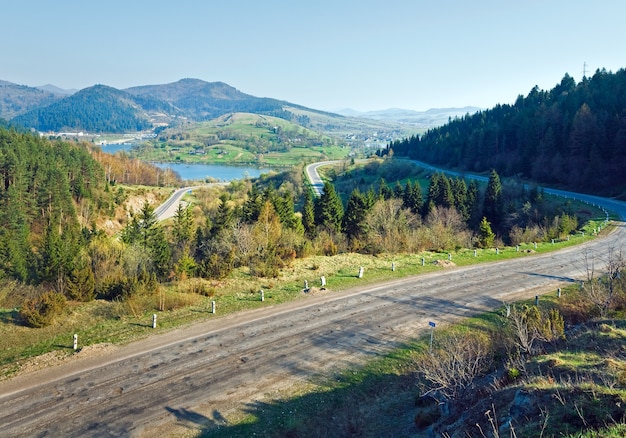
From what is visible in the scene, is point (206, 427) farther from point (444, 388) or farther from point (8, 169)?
point (8, 169)

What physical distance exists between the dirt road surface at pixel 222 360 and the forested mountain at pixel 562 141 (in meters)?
47.8

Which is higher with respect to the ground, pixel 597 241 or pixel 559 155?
pixel 559 155

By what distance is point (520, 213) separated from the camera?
177 feet

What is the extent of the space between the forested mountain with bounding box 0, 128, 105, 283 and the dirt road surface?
1274 cm

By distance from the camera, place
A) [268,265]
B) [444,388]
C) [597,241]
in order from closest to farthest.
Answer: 1. [444,388]
2. [268,265]
3. [597,241]

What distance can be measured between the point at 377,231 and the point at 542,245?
622 inches

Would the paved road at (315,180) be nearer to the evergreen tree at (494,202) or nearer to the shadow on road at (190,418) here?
the evergreen tree at (494,202)

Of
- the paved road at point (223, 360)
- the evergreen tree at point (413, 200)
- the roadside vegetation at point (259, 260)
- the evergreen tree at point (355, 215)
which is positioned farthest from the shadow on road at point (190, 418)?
the evergreen tree at point (413, 200)

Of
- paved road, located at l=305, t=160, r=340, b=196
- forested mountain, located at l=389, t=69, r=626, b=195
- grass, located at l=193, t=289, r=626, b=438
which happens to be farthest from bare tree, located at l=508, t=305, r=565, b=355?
paved road, located at l=305, t=160, r=340, b=196

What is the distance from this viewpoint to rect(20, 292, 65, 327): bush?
17359 millimetres

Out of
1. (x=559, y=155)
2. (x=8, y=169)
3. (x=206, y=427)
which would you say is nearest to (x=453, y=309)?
(x=206, y=427)

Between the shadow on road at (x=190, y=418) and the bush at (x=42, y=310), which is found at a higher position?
the bush at (x=42, y=310)

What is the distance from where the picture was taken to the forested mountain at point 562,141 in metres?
61.9

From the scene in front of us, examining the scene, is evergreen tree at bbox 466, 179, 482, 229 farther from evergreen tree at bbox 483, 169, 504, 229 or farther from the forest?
evergreen tree at bbox 483, 169, 504, 229
